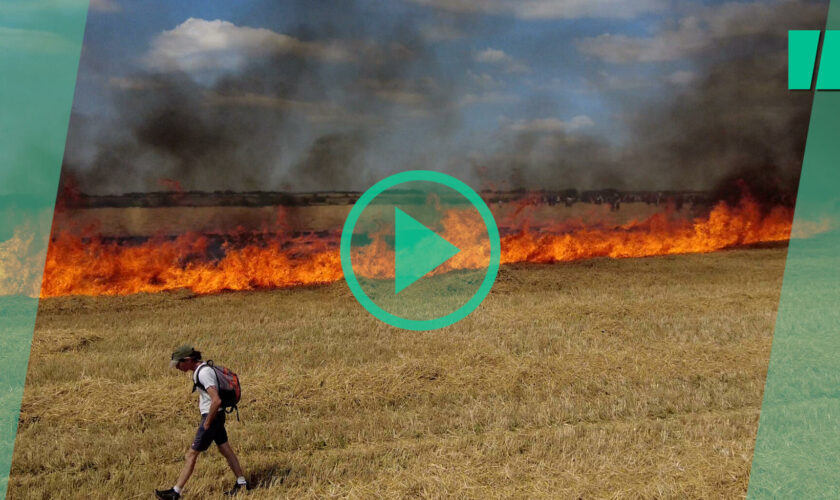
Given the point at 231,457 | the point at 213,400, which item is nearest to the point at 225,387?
the point at 213,400

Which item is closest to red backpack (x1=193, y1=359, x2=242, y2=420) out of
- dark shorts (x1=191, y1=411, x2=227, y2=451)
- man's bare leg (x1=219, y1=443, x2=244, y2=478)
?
dark shorts (x1=191, y1=411, x2=227, y2=451)

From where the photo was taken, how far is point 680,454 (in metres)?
8.62

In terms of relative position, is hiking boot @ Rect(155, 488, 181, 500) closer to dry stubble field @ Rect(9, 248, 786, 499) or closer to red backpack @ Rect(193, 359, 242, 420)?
dry stubble field @ Rect(9, 248, 786, 499)

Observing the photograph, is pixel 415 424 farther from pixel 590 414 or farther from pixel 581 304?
pixel 581 304

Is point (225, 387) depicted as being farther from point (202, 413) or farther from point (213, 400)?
point (202, 413)

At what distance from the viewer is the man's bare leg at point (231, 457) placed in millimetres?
7215

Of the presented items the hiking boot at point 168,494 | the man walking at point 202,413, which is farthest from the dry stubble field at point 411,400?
the man walking at point 202,413

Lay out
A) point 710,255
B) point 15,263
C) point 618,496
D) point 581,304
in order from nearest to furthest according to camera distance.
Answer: point 618,496, point 581,304, point 15,263, point 710,255

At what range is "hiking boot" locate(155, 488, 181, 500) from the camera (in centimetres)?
712

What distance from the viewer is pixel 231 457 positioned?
7.34m

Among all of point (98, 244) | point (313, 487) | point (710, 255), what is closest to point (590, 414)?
point (313, 487)

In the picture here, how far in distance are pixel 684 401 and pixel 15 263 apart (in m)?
20.3

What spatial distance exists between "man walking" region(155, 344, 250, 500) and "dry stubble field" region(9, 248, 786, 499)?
1.74 ft

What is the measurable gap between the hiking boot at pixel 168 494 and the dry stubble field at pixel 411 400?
11.6 inches
